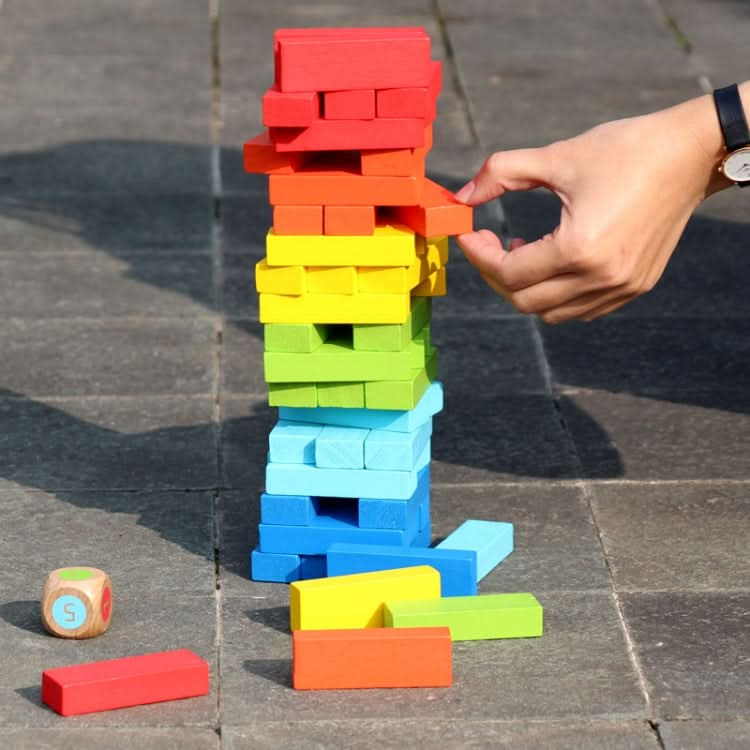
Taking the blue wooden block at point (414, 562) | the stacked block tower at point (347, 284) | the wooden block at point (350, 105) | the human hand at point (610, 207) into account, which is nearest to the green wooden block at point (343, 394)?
the stacked block tower at point (347, 284)

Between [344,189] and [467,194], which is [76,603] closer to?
[344,189]

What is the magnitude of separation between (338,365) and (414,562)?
22.7 inches

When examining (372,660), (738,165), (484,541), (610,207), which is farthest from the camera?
(484,541)

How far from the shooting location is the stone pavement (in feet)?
13.9

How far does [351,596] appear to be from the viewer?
4.57m

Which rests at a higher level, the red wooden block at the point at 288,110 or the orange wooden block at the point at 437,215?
the red wooden block at the point at 288,110

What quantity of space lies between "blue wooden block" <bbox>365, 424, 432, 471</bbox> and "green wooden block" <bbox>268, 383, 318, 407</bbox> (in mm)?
194

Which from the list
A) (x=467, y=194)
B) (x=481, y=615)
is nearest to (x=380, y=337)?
(x=467, y=194)

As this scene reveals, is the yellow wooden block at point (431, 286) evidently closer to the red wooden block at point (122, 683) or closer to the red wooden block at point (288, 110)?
the red wooden block at point (288, 110)

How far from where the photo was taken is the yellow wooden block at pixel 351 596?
4535mm

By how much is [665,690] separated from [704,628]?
41 cm

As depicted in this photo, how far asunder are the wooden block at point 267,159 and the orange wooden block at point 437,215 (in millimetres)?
33

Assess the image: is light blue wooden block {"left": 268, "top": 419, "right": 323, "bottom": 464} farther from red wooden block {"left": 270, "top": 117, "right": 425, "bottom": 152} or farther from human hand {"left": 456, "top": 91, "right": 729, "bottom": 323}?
red wooden block {"left": 270, "top": 117, "right": 425, "bottom": 152}

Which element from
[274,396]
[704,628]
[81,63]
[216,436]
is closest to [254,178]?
[81,63]
